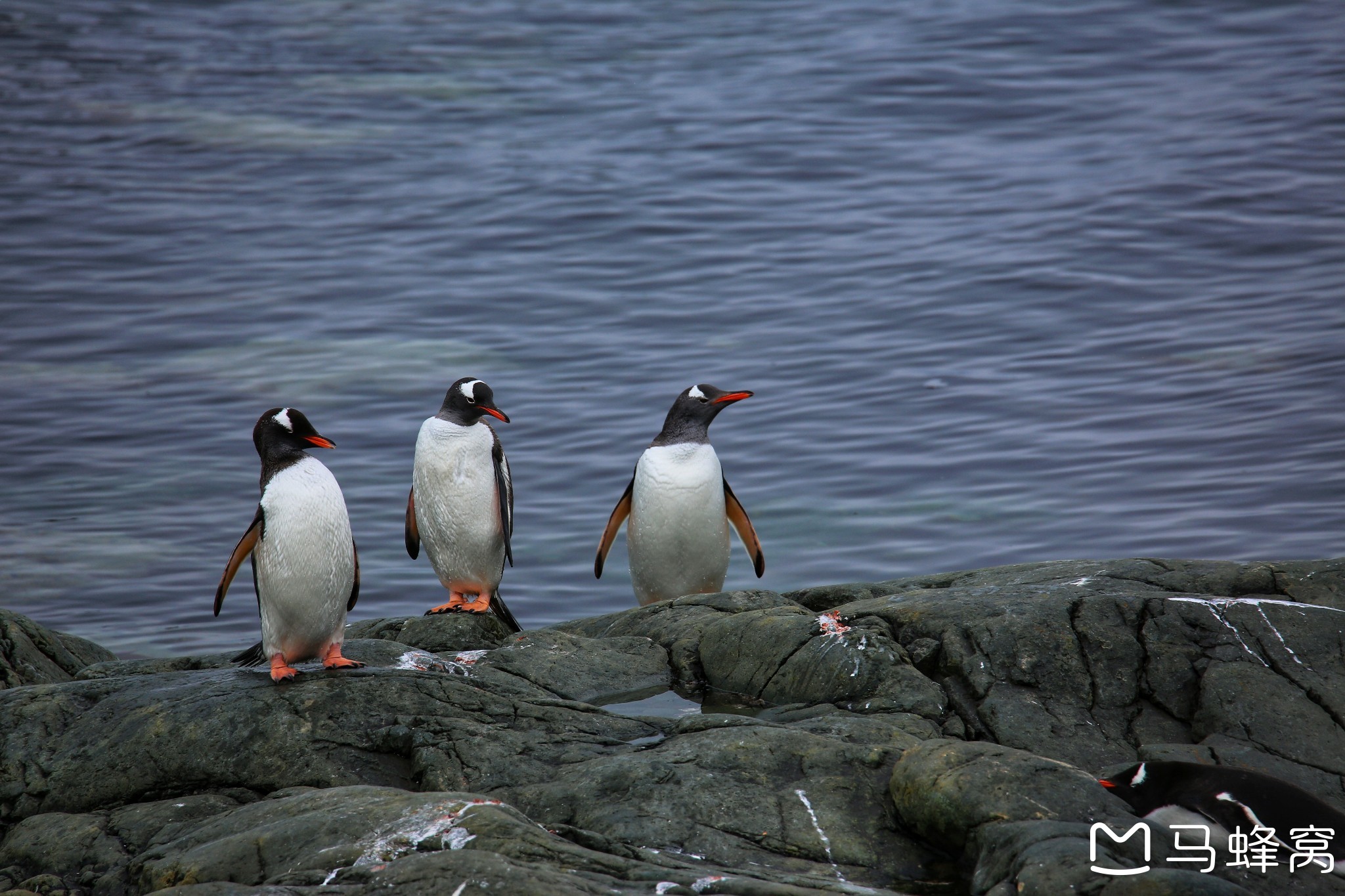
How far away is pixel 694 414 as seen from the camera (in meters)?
8.12

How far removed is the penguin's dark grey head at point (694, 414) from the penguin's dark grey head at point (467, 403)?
1.29 metres

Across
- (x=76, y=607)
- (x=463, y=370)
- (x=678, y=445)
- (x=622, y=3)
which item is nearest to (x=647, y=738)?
(x=678, y=445)

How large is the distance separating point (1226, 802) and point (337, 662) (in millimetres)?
3471

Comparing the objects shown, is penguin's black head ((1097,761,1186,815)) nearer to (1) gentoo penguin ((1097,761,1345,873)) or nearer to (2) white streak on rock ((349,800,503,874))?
(1) gentoo penguin ((1097,761,1345,873))

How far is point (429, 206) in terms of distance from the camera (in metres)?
22.5

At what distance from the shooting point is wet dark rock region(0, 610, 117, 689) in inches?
257

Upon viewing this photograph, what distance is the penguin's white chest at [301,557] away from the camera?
5.45m

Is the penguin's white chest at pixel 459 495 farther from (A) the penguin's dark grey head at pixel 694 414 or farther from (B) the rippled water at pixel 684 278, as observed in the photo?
(B) the rippled water at pixel 684 278

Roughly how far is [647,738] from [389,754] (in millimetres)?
1003

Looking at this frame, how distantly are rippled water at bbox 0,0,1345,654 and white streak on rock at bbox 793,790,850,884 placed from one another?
5531 mm

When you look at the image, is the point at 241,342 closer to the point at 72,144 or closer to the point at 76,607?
the point at 76,607

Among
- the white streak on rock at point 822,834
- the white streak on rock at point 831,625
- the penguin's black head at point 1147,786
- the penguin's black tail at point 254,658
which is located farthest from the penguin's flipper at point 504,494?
the penguin's black head at point 1147,786

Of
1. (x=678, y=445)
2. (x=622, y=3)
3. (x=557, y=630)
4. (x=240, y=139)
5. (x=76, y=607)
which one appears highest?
(x=622, y=3)

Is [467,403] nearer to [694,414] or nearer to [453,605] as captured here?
[453,605]
